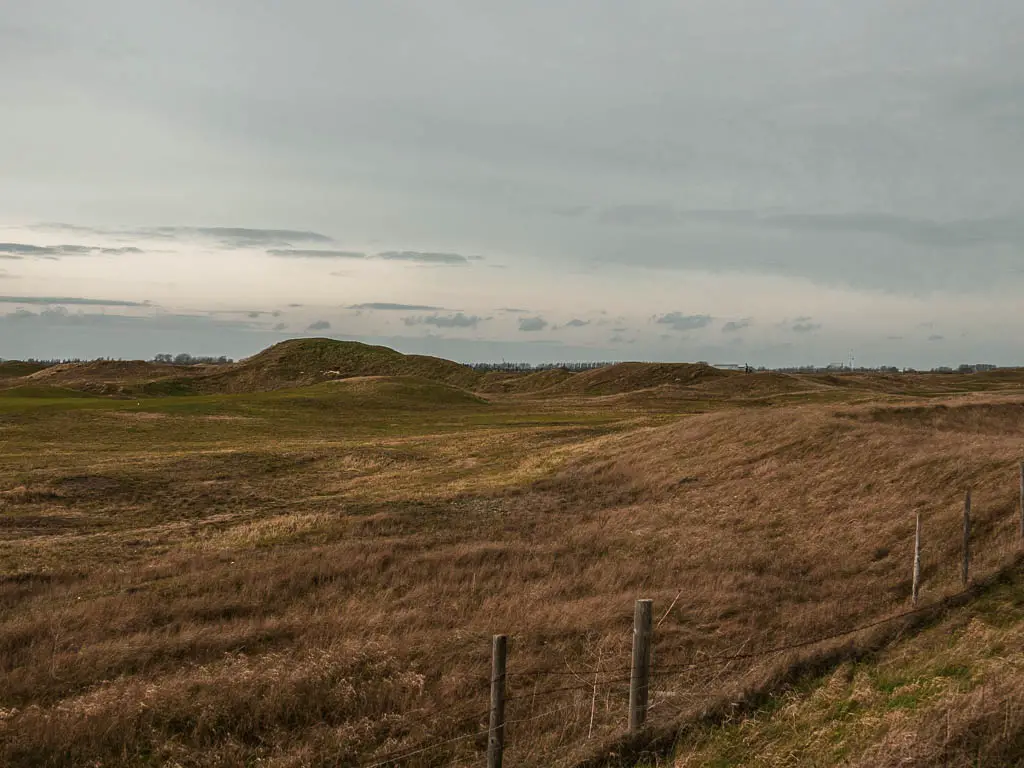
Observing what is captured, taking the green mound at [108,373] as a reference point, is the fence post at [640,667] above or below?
below

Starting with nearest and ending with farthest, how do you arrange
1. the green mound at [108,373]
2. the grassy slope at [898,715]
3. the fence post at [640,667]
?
1. the grassy slope at [898,715]
2. the fence post at [640,667]
3. the green mound at [108,373]

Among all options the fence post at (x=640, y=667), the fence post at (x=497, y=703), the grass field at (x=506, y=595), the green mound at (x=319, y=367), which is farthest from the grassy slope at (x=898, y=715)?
the green mound at (x=319, y=367)

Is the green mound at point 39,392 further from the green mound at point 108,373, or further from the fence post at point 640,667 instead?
the fence post at point 640,667

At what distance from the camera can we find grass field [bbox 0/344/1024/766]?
9.54 metres

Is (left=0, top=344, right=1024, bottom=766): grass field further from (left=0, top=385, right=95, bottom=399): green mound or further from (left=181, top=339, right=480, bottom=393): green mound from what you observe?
(left=181, top=339, right=480, bottom=393): green mound

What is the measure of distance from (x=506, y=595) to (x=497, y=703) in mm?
8223

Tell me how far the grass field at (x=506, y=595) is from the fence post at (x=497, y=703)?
127 centimetres

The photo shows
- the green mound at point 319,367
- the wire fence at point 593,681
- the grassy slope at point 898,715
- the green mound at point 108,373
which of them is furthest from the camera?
the green mound at point 108,373

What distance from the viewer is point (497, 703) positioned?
8.02 metres

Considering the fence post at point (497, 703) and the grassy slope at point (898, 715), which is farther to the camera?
the fence post at point (497, 703)

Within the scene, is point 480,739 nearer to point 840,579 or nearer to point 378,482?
point 840,579

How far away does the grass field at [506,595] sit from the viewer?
954cm

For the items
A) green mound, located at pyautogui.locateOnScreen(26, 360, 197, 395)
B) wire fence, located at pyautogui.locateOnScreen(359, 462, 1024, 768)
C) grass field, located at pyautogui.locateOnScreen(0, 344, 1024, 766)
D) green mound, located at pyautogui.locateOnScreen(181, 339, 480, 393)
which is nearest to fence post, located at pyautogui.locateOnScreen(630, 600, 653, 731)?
wire fence, located at pyautogui.locateOnScreen(359, 462, 1024, 768)

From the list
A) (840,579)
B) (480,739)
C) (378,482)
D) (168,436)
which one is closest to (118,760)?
(480,739)
